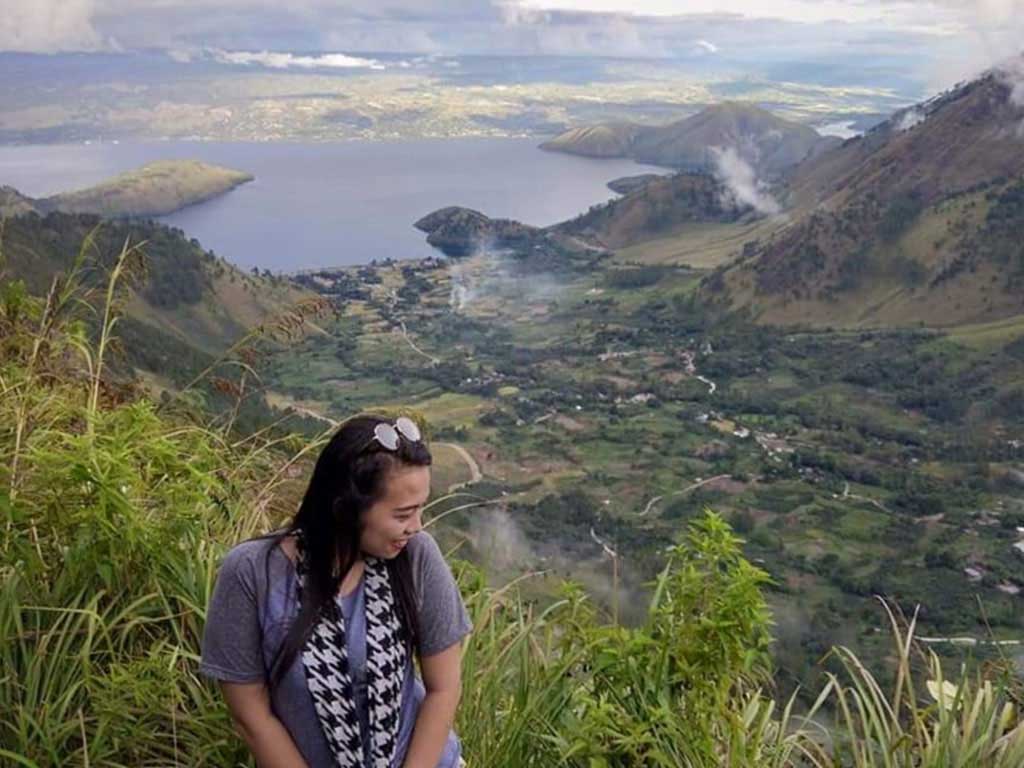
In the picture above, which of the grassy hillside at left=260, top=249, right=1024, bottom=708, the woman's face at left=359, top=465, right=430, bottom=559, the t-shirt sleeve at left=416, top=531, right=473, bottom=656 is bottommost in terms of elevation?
the grassy hillside at left=260, top=249, right=1024, bottom=708

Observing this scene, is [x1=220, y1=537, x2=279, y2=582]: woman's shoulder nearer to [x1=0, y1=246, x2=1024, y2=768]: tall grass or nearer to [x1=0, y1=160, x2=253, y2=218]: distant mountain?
[x1=0, y1=246, x2=1024, y2=768]: tall grass

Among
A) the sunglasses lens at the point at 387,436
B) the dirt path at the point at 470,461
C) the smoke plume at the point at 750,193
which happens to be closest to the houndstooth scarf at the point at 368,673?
the sunglasses lens at the point at 387,436

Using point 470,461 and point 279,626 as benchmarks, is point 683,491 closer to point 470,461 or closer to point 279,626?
point 470,461

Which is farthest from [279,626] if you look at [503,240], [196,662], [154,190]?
[154,190]

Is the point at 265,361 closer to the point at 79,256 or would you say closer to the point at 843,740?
the point at 79,256

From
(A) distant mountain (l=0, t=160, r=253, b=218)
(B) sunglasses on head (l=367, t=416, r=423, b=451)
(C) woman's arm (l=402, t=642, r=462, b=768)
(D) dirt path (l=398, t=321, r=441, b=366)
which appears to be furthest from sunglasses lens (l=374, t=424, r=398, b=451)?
(A) distant mountain (l=0, t=160, r=253, b=218)

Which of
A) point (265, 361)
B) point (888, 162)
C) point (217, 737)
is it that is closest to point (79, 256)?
point (265, 361)

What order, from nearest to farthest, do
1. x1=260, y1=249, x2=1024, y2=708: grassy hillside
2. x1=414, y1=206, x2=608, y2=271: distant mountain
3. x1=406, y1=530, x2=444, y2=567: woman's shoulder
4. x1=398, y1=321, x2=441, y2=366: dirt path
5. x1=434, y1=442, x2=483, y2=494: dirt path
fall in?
x1=406, y1=530, x2=444, y2=567: woman's shoulder
x1=260, y1=249, x2=1024, y2=708: grassy hillside
x1=434, y1=442, x2=483, y2=494: dirt path
x1=398, y1=321, x2=441, y2=366: dirt path
x1=414, y1=206, x2=608, y2=271: distant mountain
